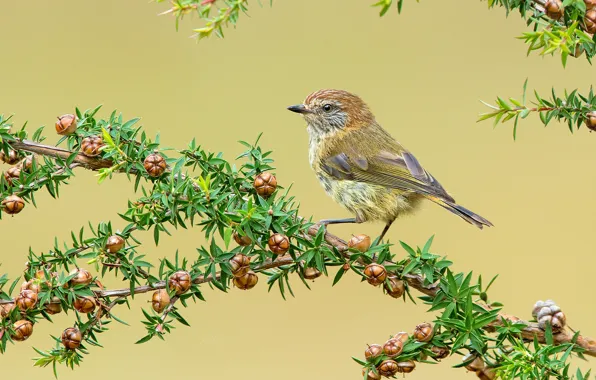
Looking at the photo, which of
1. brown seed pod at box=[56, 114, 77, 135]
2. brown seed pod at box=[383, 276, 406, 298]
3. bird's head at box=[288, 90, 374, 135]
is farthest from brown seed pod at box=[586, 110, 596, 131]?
bird's head at box=[288, 90, 374, 135]

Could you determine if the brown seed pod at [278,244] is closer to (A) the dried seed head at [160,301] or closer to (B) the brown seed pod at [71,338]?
(A) the dried seed head at [160,301]

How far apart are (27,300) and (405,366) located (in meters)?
0.75

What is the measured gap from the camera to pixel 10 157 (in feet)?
5.73

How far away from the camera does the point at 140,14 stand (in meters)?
8.30

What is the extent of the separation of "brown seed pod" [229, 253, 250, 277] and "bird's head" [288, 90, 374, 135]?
225 centimetres

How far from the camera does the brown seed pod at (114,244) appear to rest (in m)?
1.60

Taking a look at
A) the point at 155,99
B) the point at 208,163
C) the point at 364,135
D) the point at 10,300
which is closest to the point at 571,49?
the point at 208,163

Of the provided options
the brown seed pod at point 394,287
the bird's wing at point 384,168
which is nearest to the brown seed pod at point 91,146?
the brown seed pod at point 394,287

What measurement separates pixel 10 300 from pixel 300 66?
6.19m

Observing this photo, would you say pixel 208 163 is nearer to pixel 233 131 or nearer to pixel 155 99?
pixel 233 131

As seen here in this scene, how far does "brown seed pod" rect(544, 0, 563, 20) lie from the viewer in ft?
4.85

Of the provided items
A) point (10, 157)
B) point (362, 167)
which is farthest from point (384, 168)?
point (10, 157)

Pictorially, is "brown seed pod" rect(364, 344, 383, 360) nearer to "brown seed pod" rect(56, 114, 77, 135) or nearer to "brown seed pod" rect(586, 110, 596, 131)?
"brown seed pod" rect(586, 110, 596, 131)

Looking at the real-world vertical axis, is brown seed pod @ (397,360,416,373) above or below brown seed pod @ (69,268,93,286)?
below
